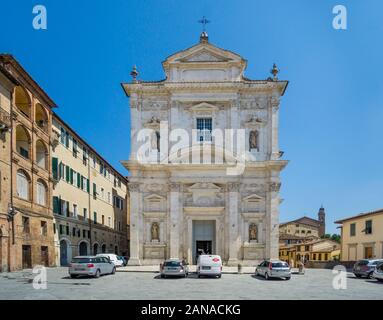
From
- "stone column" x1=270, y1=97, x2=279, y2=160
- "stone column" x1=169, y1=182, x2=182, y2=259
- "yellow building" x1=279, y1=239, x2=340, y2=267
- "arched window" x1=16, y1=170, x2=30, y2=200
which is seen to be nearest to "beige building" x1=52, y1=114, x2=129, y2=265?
"arched window" x1=16, y1=170, x2=30, y2=200

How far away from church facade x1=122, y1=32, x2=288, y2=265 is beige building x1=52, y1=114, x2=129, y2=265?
Answer: 22.7ft

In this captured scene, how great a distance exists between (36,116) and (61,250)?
12965 mm

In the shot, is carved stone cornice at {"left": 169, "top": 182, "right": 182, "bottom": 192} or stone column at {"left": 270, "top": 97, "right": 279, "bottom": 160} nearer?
carved stone cornice at {"left": 169, "top": 182, "right": 182, "bottom": 192}

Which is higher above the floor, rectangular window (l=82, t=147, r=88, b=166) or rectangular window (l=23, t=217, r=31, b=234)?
rectangular window (l=82, t=147, r=88, b=166)

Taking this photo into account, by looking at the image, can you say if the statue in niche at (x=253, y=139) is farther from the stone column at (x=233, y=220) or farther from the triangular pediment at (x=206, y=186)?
the triangular pediment at (x=206, y=186)

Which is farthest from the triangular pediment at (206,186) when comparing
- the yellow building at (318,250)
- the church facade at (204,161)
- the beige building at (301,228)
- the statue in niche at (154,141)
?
the beige building at (301,228)

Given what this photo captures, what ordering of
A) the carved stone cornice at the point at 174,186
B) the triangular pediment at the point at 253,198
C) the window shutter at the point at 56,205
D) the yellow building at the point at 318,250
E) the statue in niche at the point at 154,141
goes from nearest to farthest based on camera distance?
the window shutter at the point at 56,205 → the triangular pediment at the point at 253,198 → the carved stone cornice at the point at 174,186 → the statue in niche at the point at 154,141 → the yellow building at the point at 318,250

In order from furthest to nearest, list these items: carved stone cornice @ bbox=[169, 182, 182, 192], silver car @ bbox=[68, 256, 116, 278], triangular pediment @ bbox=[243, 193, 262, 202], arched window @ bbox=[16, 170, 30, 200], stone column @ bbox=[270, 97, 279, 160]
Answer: stone column @ bbox=[270, 97, 279, 160] → carved stone cornice @ bbox=[169, 182, 182, 192] → triangular pediment @ bbox=[243, 193, 262, 202] → arched window @ bbox=[16, 170, 30, 200] → silver car @ bbox=[68, 256, 116, 278]

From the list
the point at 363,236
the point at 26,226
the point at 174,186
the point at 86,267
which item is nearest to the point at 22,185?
the point at 26,226

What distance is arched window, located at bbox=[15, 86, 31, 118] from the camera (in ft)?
105

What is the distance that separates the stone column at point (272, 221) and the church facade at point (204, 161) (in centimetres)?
9

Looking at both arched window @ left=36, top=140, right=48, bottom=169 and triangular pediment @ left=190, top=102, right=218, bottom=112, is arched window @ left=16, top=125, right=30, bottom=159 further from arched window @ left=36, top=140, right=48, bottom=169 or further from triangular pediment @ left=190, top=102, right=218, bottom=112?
triangular pediment @ left=190, top=102, right=218, bottom=112

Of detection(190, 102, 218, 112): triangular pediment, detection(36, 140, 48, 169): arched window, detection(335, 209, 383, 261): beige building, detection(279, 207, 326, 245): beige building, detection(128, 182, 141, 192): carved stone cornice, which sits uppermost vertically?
detection(190, 102, 218, 112): triangular pediment

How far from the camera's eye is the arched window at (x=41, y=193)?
34.0 meters
